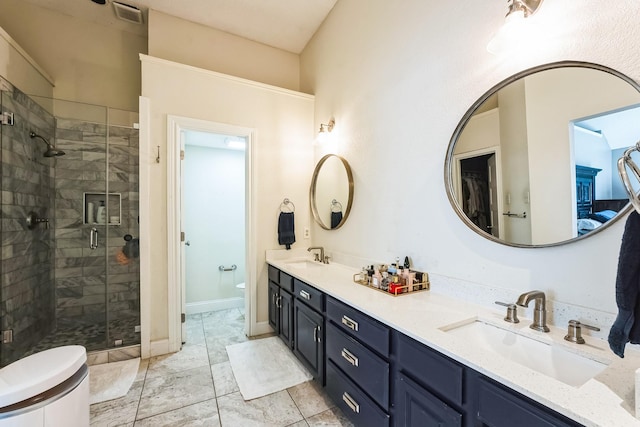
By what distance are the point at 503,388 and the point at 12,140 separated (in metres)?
3.65

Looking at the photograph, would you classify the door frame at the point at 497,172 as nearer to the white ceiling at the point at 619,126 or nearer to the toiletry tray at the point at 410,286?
the white ceiling at the point at 619,126

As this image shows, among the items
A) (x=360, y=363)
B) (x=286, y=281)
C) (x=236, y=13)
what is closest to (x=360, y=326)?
(x=360, y=363)

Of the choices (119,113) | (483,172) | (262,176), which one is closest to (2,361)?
(119,113)

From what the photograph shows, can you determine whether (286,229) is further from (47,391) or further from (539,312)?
(539,312)

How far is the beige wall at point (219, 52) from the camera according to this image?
2.75 m

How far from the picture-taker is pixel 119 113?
8.94ft

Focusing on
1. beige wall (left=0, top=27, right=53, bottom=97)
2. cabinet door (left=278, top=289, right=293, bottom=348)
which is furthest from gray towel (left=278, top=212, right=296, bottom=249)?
beige wall (left=0, top=27, right=53, bottom=97)

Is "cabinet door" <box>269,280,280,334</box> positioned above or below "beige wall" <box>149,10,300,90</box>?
below

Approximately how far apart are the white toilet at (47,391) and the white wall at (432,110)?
6.35 ft

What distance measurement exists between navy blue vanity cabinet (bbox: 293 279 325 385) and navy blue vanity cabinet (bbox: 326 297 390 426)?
0.10m

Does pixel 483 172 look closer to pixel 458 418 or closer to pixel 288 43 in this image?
pixel 458 418

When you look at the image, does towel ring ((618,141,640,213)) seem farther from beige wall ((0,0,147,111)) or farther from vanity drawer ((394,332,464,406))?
beige wall ((0,0,147,111))

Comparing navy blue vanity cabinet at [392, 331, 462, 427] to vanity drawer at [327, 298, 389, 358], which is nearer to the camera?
navy blue vanity cabinet at [392, 331, 462, 427]

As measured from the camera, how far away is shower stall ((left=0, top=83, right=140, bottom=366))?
97.7 inches
